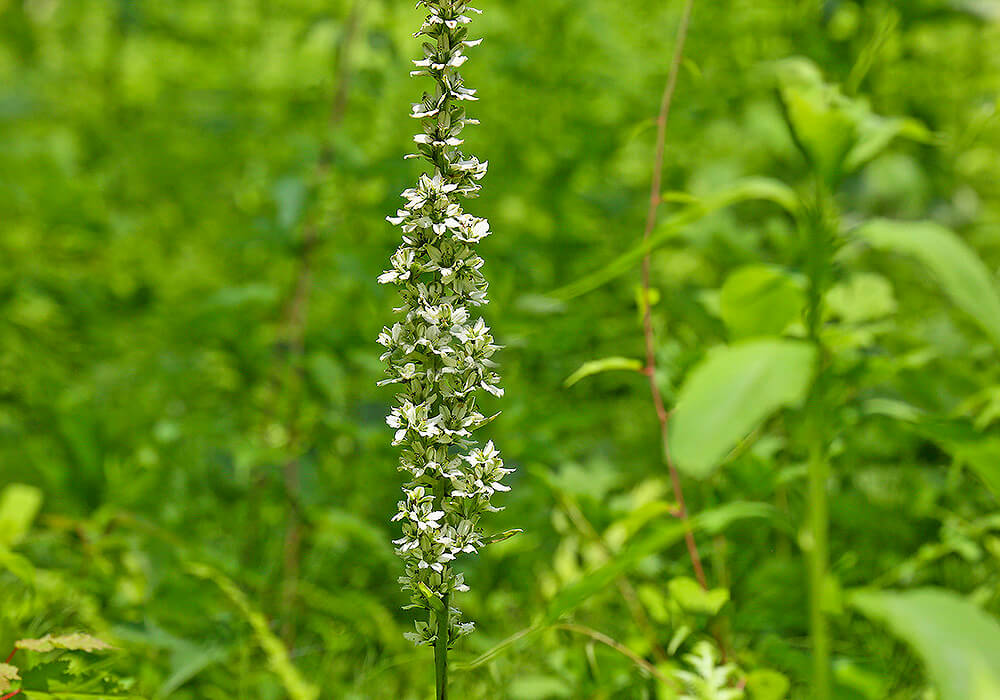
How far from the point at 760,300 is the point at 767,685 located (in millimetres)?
615

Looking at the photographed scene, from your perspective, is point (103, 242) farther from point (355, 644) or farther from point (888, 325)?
point (888, 325)

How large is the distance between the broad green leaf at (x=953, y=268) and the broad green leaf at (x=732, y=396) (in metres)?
0.12

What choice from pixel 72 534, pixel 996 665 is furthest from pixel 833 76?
pixel 72 534

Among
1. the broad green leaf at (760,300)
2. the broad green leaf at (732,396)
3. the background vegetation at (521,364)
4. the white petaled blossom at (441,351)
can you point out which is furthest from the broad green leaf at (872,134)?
the white petaled blossom at (441,351)

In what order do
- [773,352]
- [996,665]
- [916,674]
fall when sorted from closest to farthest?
1. [996,665]
2. [773,352]
3. [916,674]

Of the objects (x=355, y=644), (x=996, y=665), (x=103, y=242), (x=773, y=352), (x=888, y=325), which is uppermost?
(x=103, y=242)

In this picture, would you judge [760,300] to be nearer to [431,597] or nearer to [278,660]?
[431,597]

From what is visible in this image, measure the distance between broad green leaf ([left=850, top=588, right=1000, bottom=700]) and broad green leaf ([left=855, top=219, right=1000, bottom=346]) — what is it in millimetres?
212

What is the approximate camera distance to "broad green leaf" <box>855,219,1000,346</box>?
2.35 ft

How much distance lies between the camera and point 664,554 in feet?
7.59

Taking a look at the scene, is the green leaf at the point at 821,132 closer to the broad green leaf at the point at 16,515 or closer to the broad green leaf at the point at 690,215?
the broad green leaf at the point at 690,215

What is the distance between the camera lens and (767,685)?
Result: 1254 mm

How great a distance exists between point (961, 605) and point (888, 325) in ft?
3.05

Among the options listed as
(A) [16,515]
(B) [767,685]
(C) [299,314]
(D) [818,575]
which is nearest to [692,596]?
(B) [767,685]
